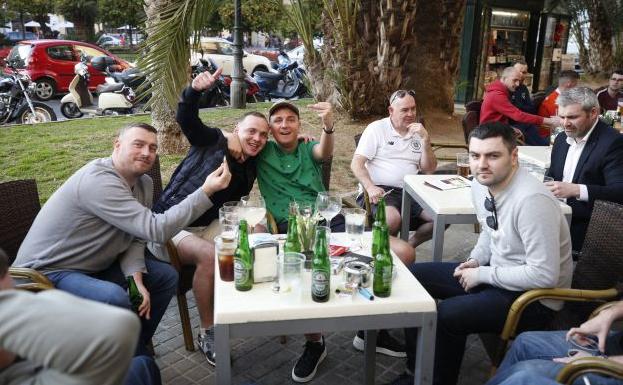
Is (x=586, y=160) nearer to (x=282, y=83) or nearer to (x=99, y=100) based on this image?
(x=99, y=100)

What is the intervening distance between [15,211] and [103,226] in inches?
21.2

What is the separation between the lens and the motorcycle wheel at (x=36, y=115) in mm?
9417

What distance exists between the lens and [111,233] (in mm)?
2594

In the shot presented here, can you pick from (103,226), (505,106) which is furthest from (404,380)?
(505,106)

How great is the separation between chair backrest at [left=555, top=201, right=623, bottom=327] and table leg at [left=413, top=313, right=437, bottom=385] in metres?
0.81

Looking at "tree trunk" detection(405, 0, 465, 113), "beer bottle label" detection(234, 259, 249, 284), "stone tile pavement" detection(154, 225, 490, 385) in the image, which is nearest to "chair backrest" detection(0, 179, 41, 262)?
"stone tile pavement" detection(154, 225, 490, 385)

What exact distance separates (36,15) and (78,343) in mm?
33507

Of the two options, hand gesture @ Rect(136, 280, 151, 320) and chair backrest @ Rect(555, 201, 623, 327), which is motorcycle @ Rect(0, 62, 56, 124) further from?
chair backrest @ Rect(555, 201, 623, 327)

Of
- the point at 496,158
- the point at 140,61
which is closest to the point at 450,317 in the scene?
the point at 496,158

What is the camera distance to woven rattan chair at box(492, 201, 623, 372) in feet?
7.52

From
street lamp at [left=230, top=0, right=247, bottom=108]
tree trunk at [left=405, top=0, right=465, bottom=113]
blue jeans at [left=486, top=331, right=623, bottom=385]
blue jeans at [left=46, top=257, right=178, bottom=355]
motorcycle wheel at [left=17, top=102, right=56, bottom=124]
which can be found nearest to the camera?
blue jeans at [left=486, top=331, right=623, bottom=385]

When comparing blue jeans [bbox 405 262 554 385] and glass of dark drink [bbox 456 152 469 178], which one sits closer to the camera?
blue jeans [bbox 405 262 554 385]

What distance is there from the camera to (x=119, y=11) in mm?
26562

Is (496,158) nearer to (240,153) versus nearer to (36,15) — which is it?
(240,153)
